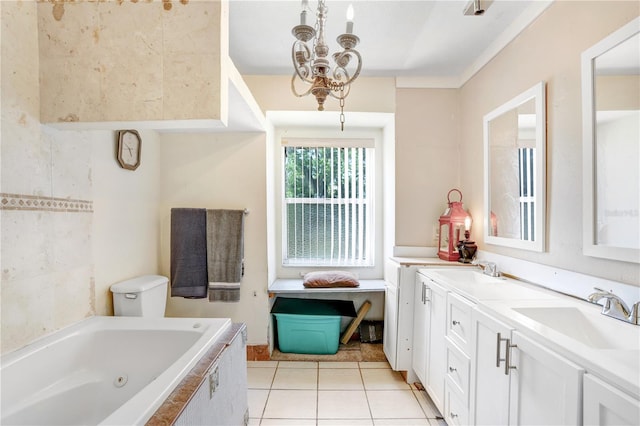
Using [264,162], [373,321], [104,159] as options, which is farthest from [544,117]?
[104,159]

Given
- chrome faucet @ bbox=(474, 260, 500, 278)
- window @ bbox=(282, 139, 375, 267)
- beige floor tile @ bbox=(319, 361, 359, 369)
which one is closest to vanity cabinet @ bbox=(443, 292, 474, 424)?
chrome faucet @ bbox=(474, 260, 500, 278)

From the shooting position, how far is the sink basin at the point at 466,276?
6.29 feet

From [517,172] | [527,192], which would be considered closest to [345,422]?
[527,192]

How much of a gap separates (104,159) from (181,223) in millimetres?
763

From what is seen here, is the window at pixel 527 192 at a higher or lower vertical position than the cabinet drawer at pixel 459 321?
higher

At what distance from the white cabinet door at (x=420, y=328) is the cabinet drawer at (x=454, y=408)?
1.11 ft

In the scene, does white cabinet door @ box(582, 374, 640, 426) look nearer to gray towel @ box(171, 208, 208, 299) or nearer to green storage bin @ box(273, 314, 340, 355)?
green storage bin @ box(273, 314, 340, 355)

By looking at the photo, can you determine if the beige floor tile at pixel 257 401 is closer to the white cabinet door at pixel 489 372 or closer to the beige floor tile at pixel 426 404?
the beige floor tile at pixel 426 404

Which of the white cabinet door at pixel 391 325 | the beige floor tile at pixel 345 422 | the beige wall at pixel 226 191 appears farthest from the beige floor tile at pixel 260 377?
the white cabinet door at pixel 391 325

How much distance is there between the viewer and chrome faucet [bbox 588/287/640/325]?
1.10m

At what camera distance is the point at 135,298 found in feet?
6.16

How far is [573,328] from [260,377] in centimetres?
210

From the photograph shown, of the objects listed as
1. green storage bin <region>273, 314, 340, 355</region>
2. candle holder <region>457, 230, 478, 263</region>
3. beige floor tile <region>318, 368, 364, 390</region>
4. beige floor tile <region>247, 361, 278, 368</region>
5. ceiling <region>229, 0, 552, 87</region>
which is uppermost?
ceiling <region>229, 0, 552, 87</region>

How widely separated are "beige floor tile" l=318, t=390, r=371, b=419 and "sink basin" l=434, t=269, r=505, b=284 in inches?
41.4
